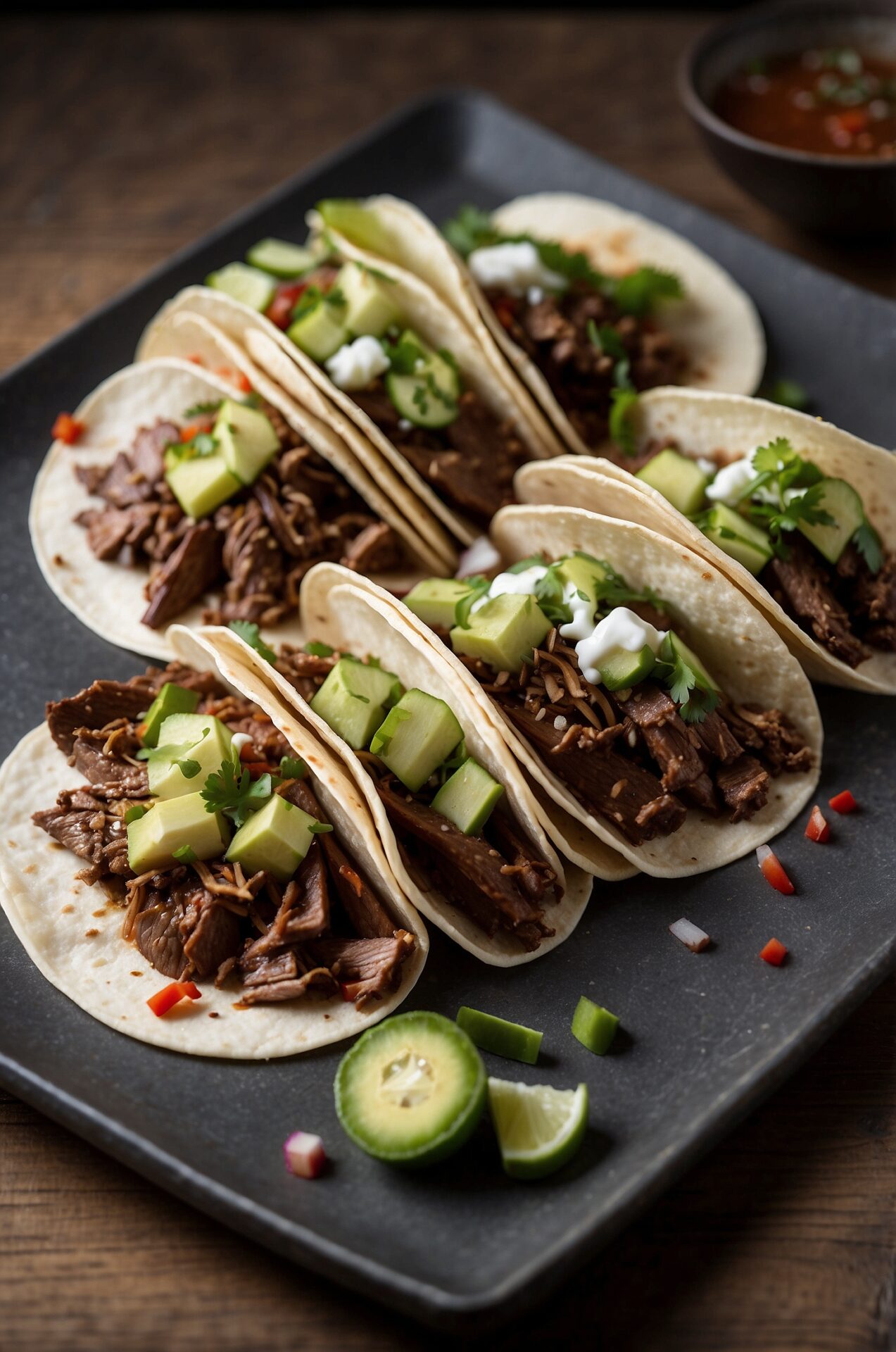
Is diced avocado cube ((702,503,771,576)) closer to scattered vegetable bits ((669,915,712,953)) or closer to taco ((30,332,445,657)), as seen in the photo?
taco ((30,332,445,657))

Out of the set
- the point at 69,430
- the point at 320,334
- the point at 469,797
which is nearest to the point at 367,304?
the point at 320,334

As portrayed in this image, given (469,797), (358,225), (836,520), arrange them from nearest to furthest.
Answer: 1. (469,797)
2. (836,520)
3. (358,225)

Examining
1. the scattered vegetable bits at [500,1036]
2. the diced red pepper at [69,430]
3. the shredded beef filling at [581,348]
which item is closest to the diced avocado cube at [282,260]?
the shredded beef filling at [581,348]

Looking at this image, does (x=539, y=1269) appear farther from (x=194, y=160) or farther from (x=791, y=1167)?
(x=194, y=160)

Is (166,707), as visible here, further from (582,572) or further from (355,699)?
(582,572)

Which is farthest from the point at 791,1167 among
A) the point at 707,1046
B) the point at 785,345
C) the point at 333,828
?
the point at 785,345

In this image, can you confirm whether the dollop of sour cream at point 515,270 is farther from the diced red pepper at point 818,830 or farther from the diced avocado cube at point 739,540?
the diced red pepper at point 818,830
